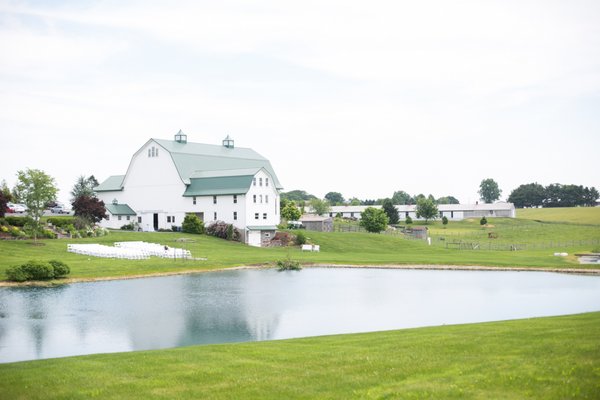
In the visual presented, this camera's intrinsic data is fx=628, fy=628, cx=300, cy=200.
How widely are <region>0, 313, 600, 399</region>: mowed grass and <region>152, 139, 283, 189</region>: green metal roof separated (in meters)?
59.3

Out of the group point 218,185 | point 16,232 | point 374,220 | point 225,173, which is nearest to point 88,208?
point 218,185

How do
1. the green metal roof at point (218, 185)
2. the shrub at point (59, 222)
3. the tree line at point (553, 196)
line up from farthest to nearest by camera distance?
the tree line at point (553, 196) → the green metal roof at point (218, 185) → the shrub at point (59, 222)

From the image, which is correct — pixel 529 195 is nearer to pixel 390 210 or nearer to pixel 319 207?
pixel 319 207

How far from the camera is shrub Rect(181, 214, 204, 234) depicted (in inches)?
2712

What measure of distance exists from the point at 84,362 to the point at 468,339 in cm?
998

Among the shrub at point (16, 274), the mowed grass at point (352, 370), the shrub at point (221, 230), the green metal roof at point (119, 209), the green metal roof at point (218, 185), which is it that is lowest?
the mowed grass at point (352, 370)

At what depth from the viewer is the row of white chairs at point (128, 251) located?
47375mm

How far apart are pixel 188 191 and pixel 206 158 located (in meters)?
7.78

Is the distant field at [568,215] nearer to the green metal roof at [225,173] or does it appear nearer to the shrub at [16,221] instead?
the green metal roof at [225,173]

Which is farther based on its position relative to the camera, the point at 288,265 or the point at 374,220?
the point at 374,220

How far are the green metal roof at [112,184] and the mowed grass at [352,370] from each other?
215ft

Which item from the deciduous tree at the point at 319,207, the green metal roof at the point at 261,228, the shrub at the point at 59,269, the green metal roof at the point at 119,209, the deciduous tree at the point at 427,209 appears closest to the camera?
the shrub at the point at 59,269

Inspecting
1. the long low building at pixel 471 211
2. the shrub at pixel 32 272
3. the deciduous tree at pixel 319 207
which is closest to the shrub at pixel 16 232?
the shrub at pixel 32 272

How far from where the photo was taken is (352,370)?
14.0 metres
